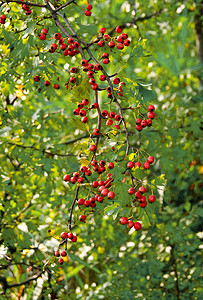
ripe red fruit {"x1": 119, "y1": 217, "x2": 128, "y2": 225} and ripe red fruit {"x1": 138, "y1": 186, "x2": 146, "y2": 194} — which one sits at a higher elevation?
ripe red fruit {"x1": 138, "y1": 186, "x2": 146, "y2": 194}

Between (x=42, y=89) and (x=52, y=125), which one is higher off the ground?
(x=42, y=89)

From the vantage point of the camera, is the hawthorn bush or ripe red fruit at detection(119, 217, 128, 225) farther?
the hawthorn bush

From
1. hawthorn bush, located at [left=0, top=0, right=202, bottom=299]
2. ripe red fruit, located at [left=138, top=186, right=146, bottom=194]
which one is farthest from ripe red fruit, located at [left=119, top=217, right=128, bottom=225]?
ripe red fruit, located at [left=138, top=186, right=146, bottom=194]

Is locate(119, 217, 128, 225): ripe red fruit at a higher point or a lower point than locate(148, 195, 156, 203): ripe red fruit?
lower

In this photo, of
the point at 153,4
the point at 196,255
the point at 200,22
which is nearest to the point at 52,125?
the point at 153,4

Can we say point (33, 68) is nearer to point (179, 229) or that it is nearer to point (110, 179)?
point (110, 179)

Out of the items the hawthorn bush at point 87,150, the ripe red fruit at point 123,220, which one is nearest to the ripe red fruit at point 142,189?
the hawthorn bush at point 87,150

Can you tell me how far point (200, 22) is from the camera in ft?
10.4

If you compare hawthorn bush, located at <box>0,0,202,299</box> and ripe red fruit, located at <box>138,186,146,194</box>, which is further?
hawthorn bush, located at <box>0,0,202,299</box>

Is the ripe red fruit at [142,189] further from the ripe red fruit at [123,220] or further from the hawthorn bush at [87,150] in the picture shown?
the ripe red fruit at [123,220]

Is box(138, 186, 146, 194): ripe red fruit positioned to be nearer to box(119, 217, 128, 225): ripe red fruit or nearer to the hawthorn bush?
the hawthorn bush

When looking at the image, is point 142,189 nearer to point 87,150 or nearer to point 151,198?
point 151,198

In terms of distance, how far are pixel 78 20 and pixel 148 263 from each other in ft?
5.36

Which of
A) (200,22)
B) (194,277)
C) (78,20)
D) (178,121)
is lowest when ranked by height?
(194,277)
